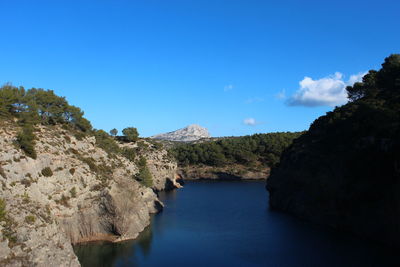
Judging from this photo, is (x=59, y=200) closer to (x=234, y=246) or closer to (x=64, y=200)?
(x=64, y=200)

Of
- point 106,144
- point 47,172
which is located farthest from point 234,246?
point 106,144

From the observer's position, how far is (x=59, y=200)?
53156 mm

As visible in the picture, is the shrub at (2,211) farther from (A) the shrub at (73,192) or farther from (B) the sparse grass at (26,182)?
(A) the shrub at (73,192)

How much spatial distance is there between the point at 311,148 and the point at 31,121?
6331cm

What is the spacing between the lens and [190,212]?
85688 mm

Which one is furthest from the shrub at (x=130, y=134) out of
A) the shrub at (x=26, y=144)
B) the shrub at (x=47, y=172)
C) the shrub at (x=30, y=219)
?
the shrub at (x=30, y=219)

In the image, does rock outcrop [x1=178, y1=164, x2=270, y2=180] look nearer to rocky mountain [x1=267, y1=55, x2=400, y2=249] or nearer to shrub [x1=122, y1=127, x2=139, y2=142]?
shrub [x1=122, y1=127, x2=139, y2=142]

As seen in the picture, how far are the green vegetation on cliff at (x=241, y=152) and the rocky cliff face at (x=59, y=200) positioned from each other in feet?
336

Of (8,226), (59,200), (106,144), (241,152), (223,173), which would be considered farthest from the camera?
(241,152)

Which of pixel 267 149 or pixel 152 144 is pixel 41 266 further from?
pixel 267 149

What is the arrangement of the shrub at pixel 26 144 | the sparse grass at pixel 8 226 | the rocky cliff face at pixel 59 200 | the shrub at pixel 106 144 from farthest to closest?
the shrub at pixel 106 144
the shrub at pixel 26 144
the rocky cliff face at pixel 59 200
the sparse grass at pixel 8 226

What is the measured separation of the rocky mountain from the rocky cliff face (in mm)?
37998

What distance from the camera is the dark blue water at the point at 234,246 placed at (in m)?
48.6

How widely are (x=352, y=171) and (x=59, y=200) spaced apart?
53615 millimetres
